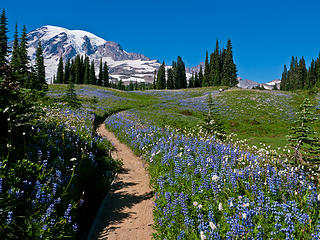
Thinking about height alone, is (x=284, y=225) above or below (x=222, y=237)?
→ above

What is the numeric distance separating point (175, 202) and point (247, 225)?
1802 mm

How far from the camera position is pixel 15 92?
5.02 metres

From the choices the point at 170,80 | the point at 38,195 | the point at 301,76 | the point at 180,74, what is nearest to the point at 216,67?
the point at 180,74

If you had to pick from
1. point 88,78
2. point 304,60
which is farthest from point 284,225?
point 304,60

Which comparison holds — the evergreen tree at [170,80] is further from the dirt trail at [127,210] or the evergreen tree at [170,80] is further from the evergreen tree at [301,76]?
the dirt trail at [127,210]

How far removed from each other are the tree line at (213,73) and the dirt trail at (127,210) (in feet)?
250

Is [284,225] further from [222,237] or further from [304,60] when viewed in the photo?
[304,60]

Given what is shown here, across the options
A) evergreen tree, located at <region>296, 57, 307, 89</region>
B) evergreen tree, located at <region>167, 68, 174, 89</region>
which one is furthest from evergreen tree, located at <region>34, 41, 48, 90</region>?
evergreen tree, located at <region>296, 57, 307, 89</region>

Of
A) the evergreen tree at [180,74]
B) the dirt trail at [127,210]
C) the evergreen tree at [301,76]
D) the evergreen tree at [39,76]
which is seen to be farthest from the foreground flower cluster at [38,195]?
the evergreen tree at [301,76]

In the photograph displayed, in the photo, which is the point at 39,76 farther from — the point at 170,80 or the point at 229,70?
the point at 170,80

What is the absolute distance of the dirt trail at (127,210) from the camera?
16.9ft

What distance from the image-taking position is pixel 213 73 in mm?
87500

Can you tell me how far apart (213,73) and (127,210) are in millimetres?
89019

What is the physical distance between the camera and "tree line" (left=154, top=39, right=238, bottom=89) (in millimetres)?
76688
